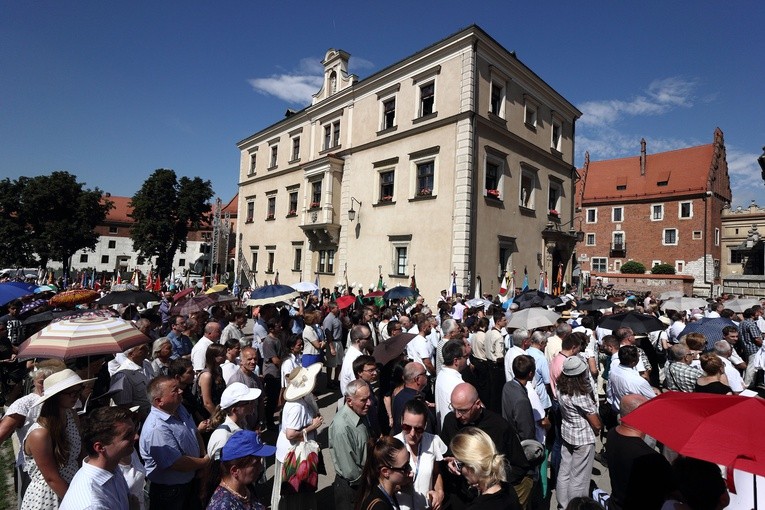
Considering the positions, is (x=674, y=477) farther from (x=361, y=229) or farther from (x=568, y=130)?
(x=568, y=130)

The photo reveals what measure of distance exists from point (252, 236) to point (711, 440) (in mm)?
33334

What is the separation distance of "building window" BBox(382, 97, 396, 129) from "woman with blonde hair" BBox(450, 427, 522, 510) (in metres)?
21.2

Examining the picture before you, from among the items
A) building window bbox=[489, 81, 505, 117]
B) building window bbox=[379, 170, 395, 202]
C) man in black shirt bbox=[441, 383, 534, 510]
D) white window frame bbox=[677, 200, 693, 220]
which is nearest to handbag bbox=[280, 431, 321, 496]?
man in black shirt bbox=[441, 383, 534, 510]

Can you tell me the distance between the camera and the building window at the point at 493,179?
2000 cm

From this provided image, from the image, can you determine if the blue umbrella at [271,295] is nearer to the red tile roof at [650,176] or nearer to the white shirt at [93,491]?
the white shirt at [93,491]

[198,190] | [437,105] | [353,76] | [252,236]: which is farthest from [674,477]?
[198,190]

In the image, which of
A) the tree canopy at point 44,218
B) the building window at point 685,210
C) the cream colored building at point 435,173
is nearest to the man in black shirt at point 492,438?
the cream colored building at point 435,173

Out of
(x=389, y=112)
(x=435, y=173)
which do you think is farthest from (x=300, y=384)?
(x=389, y=112)

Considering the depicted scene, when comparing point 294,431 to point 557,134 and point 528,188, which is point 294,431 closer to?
point 528,188

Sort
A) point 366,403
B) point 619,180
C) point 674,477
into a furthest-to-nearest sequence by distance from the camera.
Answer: point 619,180 → point 366,403 → point 674,477

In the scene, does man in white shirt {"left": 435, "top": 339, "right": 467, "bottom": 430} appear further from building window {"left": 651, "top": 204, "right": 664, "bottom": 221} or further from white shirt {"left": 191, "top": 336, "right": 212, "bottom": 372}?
building window {"left": 651, "top": 204, "right": 664, "bottom": 221}

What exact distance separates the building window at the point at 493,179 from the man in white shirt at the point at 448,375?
16054 mm

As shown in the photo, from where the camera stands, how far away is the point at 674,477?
2.87 metres

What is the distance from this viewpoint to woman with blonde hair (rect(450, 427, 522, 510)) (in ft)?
8.49
